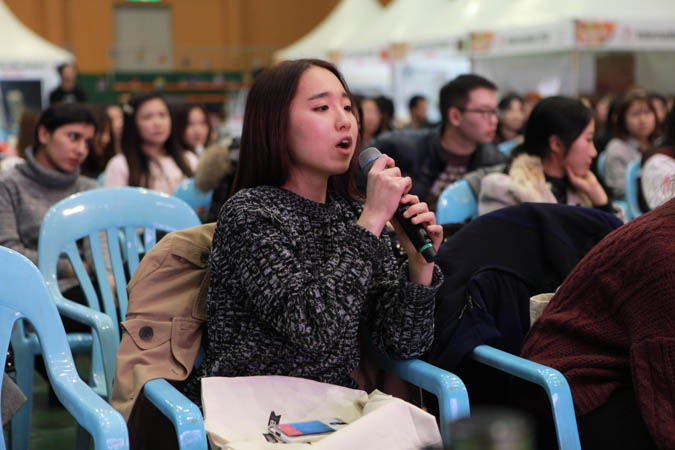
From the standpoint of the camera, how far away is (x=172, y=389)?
Answer: 1.64 m

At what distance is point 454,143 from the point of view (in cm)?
409

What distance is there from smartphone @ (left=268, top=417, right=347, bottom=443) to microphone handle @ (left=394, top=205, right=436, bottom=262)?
0.36 m

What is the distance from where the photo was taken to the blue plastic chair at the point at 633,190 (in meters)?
4.38

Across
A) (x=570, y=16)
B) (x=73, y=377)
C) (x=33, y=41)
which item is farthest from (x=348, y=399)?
(x=33, y=41)

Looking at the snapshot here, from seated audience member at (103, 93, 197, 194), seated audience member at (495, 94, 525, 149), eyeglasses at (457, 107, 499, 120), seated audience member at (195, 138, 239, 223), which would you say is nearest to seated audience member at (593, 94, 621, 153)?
seated audience member at (495, 94, 525, 149)

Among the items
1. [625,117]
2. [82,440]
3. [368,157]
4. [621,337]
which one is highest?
[368,157]

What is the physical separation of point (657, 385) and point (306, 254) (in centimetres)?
72

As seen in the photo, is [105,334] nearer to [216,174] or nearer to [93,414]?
[93,414]

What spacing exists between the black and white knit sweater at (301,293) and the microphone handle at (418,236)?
0.07m

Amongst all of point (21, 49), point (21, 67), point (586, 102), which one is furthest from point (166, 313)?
point (21, 49)

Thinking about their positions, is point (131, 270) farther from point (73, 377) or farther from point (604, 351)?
point (604, 351)

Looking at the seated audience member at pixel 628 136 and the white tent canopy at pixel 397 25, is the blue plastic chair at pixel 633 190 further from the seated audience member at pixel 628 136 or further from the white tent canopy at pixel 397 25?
the white tent canopy at pixel 397 25

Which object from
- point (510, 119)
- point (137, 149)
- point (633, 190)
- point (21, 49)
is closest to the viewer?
point (137, 149)

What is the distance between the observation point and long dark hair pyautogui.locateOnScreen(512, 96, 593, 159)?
123 inches
